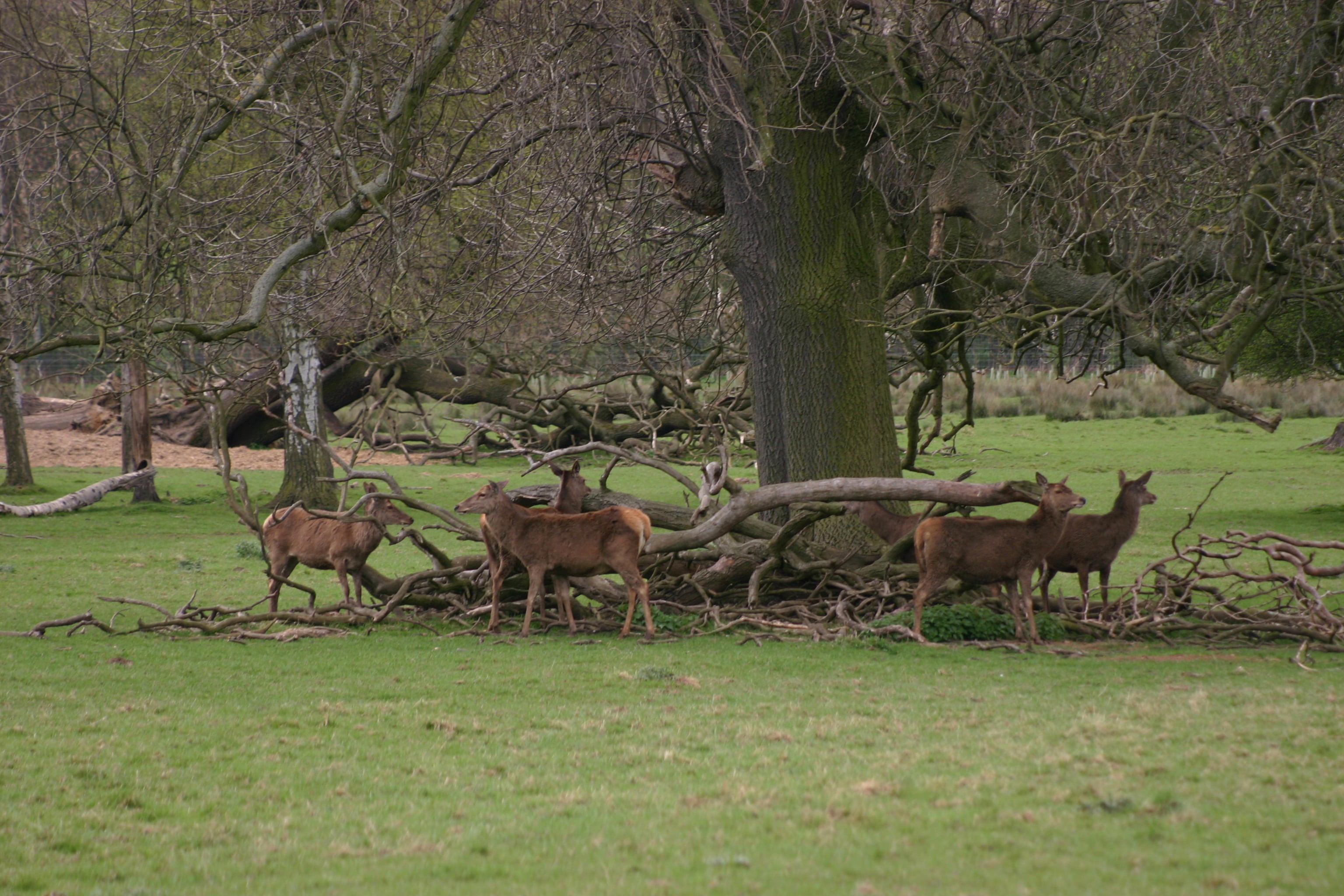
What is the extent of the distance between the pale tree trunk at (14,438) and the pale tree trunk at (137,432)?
177 cm

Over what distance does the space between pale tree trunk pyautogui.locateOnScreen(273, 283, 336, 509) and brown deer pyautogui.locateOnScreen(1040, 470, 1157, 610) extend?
43.9 feet

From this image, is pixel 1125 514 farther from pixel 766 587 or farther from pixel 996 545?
pixel 766 587

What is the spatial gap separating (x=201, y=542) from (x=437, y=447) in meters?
12.4

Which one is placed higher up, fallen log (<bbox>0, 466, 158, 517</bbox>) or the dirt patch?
fallen log (<bbox>0, 466, 158, 517</bbox>)

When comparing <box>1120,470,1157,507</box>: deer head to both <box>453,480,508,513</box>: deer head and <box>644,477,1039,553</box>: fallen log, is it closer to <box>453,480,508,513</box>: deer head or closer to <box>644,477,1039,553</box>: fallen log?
<box>644,477,1039,553</box>: fallen log

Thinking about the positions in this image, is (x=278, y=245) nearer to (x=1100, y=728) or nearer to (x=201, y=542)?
(x=201, y=542)

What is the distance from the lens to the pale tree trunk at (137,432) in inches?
891

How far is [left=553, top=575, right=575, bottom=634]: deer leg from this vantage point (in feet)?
36.3

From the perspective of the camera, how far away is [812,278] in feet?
38.9

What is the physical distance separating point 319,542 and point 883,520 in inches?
221

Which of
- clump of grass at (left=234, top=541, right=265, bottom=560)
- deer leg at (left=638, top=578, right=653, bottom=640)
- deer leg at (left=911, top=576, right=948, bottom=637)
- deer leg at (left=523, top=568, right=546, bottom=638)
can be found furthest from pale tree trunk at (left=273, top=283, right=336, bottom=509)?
deer leg at (left=911, top=576, right=948, bottom=637)

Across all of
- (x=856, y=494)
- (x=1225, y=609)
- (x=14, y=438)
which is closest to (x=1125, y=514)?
(x=1225, y=609)

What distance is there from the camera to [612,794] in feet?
19.3

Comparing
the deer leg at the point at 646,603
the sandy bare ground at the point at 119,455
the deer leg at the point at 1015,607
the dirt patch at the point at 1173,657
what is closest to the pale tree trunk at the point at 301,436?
the sandy bare ground at the point at 119,455
